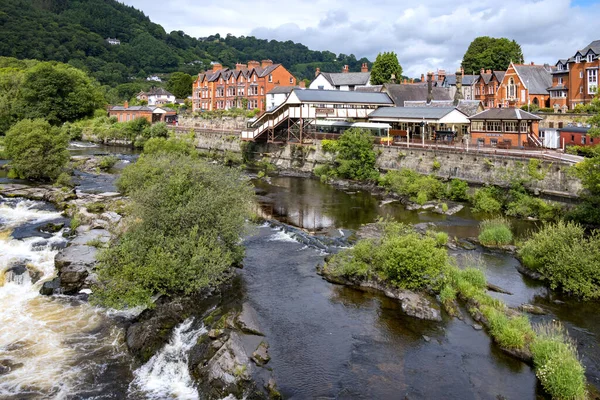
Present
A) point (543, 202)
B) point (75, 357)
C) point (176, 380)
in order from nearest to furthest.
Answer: point (176, 380)
point (75, 357)
point (543, 202)

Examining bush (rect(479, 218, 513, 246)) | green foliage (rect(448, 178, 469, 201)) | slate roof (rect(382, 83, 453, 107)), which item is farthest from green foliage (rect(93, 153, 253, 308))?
slate roof (rect(382, 83, 453, 107))

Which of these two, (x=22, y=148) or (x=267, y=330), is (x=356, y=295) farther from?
(x=22, y=148)

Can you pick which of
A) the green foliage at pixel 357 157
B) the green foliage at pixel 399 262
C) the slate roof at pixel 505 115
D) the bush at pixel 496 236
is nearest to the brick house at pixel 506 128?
the slate roof at pixel 505 115

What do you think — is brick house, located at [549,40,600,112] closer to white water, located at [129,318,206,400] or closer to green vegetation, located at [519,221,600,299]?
green vegetation, located at [519,221,600,299]

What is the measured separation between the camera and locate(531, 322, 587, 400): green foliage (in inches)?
625

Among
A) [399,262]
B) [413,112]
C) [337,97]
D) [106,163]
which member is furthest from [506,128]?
[106,163]

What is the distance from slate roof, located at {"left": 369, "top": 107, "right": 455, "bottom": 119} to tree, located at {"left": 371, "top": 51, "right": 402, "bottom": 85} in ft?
80.7

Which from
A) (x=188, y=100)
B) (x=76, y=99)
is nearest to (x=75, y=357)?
(x=76, y=99)

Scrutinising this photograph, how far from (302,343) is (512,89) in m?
61.4

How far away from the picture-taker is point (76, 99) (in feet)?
302

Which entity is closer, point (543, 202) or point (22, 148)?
point (543, 202)

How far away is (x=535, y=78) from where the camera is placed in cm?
6925

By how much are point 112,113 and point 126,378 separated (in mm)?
92427

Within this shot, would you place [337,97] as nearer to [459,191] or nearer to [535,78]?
[459,191]
